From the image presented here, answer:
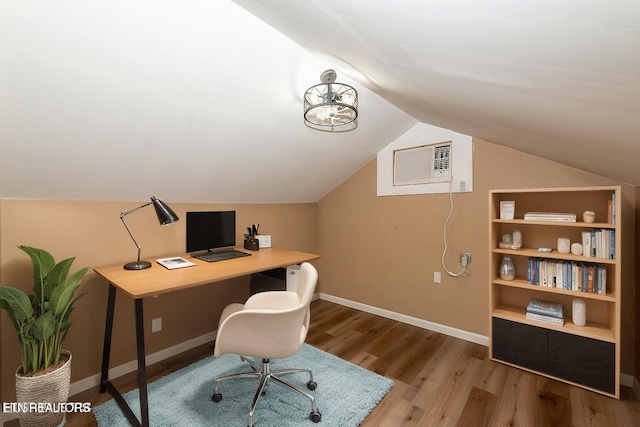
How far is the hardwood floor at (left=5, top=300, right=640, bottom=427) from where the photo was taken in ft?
5.71

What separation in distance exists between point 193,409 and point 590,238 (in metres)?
3.00

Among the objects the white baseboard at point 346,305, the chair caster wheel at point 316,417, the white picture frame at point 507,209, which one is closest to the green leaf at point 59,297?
Result: the white baseboard at point 346,305

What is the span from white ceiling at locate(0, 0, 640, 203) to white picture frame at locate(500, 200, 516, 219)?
63 cm

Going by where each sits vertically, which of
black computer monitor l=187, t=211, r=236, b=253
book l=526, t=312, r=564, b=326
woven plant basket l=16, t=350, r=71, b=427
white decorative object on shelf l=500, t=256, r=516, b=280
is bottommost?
woven plant basket l=16, t=350, r=71, b=427

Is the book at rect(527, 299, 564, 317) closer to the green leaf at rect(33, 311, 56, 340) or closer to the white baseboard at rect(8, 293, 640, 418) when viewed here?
the white baseboard at rect(8, 293, 640, 418)

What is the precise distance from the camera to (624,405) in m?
1.84

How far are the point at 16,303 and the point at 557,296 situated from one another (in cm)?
368

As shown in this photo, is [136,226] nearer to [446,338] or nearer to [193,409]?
[193,409]

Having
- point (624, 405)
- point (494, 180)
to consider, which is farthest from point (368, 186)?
point (624, 405)

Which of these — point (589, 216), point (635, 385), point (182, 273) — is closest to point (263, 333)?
point (182, 273)

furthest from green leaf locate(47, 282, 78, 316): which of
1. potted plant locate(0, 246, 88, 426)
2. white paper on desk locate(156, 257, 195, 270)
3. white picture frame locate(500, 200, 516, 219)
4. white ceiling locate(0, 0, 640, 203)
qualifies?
white picture frame locate(500, 200, 516, 219)

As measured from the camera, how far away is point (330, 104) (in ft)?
5.20

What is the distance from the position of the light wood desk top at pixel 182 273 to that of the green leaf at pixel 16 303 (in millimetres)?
365

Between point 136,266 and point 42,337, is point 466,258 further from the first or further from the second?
point 42,337
